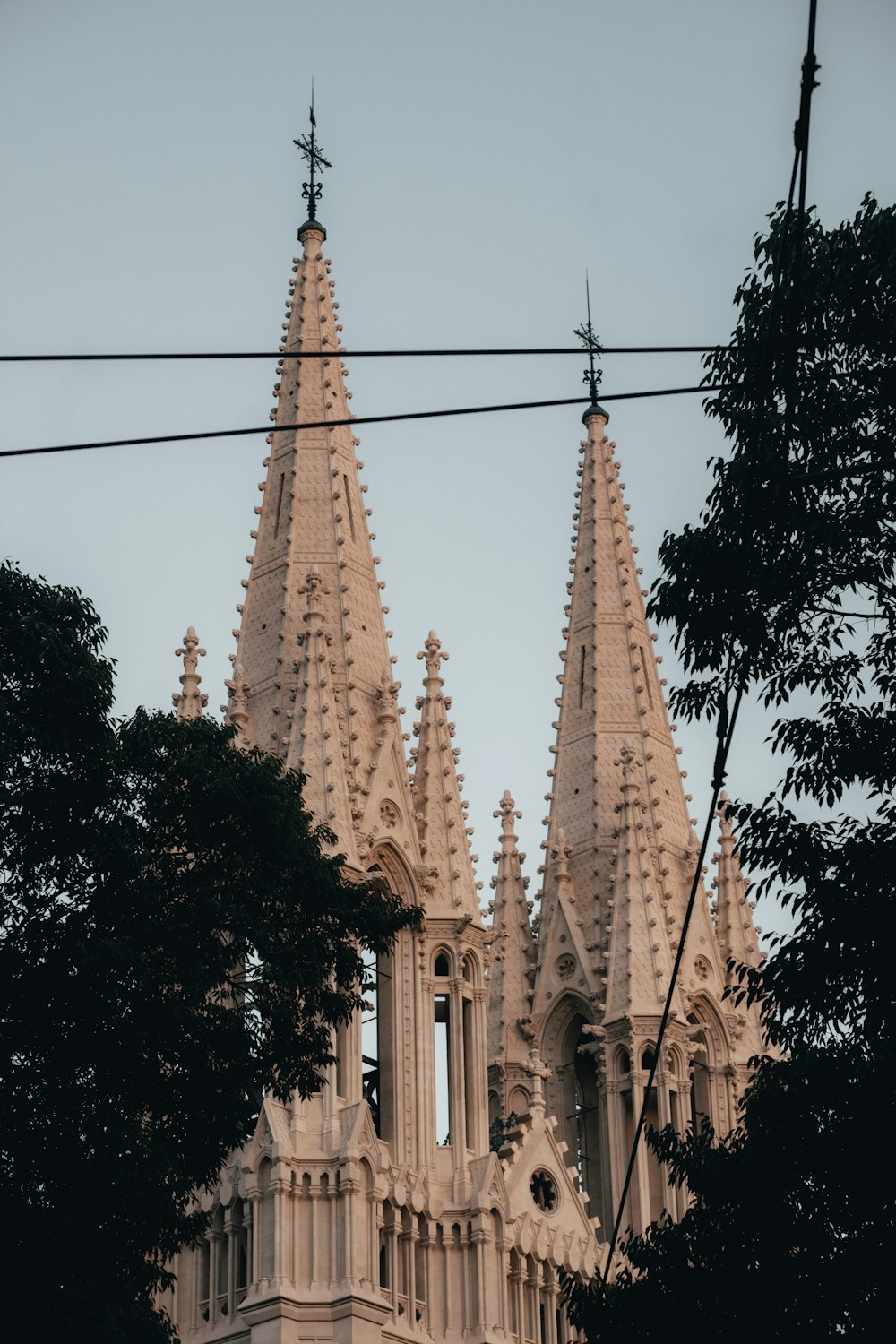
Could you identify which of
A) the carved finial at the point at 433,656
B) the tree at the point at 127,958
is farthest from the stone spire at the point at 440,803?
the tree at the point at 127,958

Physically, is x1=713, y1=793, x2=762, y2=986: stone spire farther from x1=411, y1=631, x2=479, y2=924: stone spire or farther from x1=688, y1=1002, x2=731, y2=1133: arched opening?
x1=411, y1=631, x2=479, y2=924: stone spire

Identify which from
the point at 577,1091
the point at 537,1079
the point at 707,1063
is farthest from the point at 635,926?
the point at 537,1079

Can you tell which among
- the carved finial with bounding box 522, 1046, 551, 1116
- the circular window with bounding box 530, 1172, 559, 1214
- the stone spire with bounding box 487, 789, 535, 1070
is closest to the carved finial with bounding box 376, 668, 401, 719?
the stone spire with bounding box 487, 789, 535, 1070

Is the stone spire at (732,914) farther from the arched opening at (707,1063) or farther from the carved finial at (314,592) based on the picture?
the carved finial at (314,592)

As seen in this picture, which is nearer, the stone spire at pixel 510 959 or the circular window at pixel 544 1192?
the circular window at pixel 544 1192

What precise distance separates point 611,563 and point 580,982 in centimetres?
1030

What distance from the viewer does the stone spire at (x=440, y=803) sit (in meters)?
48.7

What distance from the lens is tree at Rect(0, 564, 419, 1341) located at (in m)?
25.8

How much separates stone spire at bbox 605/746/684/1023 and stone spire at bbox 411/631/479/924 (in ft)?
13.6

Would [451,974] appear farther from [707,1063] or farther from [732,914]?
[732,914]

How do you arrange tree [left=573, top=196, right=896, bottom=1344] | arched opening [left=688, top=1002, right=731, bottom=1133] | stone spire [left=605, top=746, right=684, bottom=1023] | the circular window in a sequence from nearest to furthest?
tree [left=573, top=196, right=896, bottom=1344], the circular window, stone spire [left=605, top=746, right=684, bottom=1023], arched opening [left=688, top=1002, right=731, bottom=1133]

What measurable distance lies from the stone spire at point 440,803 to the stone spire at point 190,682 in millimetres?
4401

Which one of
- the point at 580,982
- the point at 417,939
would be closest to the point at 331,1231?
the point at 417,939

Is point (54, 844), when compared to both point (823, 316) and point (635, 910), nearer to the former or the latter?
point (823, 316)
